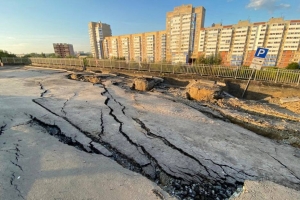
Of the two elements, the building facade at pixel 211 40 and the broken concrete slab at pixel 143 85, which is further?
the building facade at pixel 211 40

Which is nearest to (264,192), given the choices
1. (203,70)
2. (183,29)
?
(203,70)

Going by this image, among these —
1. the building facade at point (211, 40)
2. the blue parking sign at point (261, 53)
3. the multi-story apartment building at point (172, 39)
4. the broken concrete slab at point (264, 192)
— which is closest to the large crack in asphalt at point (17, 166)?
the broken concrete slab at point (264, 192)

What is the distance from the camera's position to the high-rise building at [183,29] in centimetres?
4445

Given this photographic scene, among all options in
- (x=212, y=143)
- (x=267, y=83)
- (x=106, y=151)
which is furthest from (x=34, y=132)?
(x=267, y=83)

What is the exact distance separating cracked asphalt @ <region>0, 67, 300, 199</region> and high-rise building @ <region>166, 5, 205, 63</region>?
42628 mm

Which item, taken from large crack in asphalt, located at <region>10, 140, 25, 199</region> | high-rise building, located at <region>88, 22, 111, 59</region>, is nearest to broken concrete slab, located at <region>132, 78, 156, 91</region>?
large crack in asphalt, located at <region>10, 140, 25, 199</region>

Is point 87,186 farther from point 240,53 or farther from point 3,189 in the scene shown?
point 240,53

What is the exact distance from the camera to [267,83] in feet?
25.1

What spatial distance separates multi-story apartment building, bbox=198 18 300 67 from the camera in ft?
112

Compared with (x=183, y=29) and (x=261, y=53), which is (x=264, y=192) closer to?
(x=261, y=53)

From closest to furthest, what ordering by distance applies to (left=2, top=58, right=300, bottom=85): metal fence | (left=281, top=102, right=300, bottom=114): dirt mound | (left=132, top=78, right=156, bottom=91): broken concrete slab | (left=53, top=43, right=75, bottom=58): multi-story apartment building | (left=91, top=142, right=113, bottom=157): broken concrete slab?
(left=91, top=142, right=113, bottom=157): broken concrete slab → (left=281, top=102, right=300, bottom=114): dirt mound → (left=2, top=58, right=300, bottom=85): metal fence → (left=132, top=78, right=156, bottom=91): broken concrete slab → (left=53, top=43, right=75, bottom=58): multi-story apartment building

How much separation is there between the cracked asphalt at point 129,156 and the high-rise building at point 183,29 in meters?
42.6

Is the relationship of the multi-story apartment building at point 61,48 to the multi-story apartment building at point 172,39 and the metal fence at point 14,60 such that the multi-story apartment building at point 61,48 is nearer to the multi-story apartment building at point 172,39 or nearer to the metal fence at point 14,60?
the multi-story apartment building at point 172,39

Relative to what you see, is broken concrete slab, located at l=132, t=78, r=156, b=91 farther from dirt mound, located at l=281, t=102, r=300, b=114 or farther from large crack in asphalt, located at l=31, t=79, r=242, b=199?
dirt mound, located at l=281, t=102, r=300, b=114
